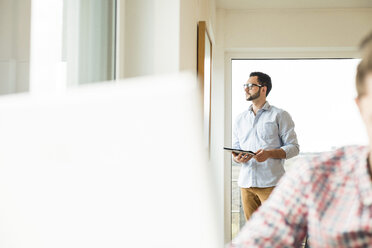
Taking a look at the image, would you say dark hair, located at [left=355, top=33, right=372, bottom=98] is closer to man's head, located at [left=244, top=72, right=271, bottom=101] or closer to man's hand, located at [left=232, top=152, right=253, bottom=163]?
man's hand, located at [left=232, top=152, right=253, bottom=163]

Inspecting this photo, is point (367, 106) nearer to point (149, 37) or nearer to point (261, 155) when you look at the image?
point (149, 37)

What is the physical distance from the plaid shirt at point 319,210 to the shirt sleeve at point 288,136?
2.51 metres

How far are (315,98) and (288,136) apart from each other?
4.71ft

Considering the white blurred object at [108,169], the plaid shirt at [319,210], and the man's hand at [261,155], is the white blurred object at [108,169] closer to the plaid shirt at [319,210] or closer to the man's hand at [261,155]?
the plaid shirt at [319,210]

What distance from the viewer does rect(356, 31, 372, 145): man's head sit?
28.7 inches

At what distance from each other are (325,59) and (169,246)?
15.4ft

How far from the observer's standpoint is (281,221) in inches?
30.3

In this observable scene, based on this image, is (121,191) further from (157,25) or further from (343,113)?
(343,113)

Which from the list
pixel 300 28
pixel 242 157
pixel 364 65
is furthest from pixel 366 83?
pixel 300 28

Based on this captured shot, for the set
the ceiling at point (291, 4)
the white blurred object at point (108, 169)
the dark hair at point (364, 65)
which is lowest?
the white blurred object at point (108, 169)

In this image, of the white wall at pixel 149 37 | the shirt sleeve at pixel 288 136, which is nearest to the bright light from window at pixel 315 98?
the shirt sleeve at pixel 288 136

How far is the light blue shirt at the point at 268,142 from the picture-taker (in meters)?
3.35

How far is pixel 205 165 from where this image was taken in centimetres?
25

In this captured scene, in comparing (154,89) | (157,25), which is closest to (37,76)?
(157,25)
